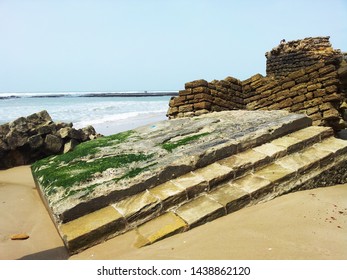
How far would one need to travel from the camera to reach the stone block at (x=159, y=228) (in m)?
2.87

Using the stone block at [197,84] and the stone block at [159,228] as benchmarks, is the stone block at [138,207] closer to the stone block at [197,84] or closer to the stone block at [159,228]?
the stone block at [159,228]

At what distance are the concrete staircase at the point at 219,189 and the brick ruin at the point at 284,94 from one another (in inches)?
76.0

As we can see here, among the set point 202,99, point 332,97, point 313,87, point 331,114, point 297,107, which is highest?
point 313,87

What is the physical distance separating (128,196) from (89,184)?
1.72ft

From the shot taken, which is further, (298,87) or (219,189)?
(298,87)

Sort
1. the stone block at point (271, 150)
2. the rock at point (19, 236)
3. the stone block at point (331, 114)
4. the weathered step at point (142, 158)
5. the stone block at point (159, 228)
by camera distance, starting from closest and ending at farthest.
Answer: the stone block at point (159, 228) < the rock at point (19, 236) < the weathered step at point (142, 158) < the stone block at point (271, 150) < the stone block at point (331, 114)

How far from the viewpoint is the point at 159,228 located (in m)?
3.04

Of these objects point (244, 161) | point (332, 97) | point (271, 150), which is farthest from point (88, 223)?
point (332, 97)

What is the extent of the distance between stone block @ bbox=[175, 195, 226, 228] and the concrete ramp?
1 centimetres

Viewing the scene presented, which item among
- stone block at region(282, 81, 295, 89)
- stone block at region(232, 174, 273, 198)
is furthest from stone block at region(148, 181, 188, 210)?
stone block at region(282, 81, 295, 89)

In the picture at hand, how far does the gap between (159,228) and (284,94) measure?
5.38m

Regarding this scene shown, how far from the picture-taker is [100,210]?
331 cm

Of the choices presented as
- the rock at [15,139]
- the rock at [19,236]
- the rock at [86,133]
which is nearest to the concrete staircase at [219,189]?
the rock at [19,236]

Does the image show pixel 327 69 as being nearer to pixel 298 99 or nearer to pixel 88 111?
pixel 298 99
